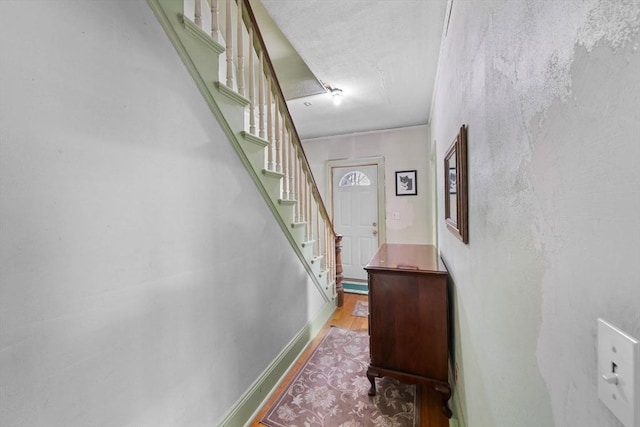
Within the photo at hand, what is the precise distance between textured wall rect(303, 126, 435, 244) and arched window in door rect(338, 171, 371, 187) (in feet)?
0.90

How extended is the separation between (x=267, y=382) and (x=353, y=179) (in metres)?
3.17

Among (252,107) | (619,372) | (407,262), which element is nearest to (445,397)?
(407,262)

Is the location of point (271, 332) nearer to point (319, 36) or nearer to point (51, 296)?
point (51, 296)

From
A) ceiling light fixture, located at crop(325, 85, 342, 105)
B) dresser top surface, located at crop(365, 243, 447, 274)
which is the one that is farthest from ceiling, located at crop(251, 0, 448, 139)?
dresser top surface, located at crop(365, 243, 447, 274)

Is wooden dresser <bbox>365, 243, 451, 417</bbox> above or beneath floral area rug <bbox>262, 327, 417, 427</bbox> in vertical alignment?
above

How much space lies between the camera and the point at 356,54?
6.77ft

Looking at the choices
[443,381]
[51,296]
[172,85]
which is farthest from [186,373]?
[443,381]

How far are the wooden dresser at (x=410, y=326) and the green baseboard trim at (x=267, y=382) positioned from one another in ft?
2.04

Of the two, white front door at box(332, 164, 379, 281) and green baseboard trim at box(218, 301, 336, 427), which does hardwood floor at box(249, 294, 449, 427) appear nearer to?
green baseboard trim at box(218, 301, 336, 427)

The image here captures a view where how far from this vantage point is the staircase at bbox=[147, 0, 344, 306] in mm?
1142

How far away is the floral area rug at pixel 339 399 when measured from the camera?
1.53 m

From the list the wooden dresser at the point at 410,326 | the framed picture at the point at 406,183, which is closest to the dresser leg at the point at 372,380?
the wooden dresser at the point at 410,326

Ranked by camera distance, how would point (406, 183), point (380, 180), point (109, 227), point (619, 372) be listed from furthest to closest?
point (380, 180)
point (406, 183)
point (109, 227)
point (619, 372)

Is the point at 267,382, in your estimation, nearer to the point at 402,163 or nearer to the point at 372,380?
the point at 372,380
